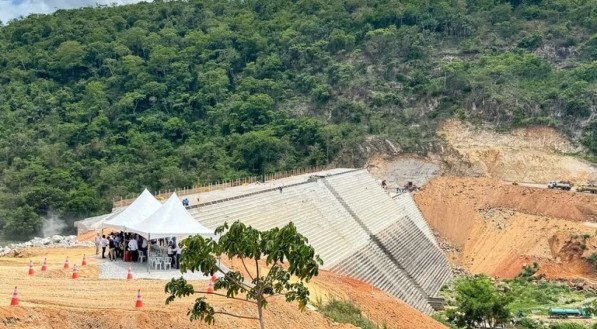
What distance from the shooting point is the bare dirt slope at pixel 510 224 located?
39.4 metres

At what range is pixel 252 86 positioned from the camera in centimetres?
6838

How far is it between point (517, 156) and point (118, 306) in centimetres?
4509

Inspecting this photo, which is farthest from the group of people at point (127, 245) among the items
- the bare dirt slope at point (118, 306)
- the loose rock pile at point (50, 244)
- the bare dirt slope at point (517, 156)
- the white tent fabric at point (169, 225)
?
the bare dirt slope at point (517, 156)

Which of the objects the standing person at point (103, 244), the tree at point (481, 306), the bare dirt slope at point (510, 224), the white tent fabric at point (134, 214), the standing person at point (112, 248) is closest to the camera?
the white tent fabric at point (134, 214)

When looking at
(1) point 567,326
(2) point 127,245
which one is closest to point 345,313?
(2) point 127,245

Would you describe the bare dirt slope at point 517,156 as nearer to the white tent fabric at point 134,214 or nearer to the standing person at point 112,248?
the white tent fabric at point 134,214

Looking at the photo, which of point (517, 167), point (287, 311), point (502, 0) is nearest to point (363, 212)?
point (517, 167)

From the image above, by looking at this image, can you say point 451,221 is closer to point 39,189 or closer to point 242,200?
point 242,200

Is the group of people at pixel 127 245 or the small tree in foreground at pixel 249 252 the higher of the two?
the group of people at pixel 127 245

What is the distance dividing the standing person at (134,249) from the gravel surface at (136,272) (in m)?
0.39

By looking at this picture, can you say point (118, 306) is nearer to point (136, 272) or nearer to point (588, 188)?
point (136, 272)

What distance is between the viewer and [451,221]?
157 ft

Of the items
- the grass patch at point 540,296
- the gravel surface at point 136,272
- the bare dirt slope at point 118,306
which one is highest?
the gravel surface at point 136,272

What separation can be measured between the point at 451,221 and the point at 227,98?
99.5 ft
